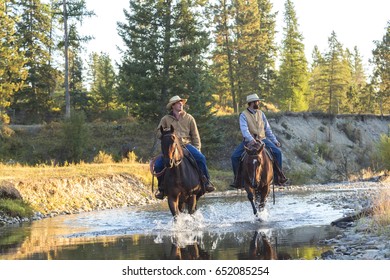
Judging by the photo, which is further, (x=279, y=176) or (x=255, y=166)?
(x=279, y=176)

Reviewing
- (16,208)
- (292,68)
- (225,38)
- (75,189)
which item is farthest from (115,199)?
(292,68)

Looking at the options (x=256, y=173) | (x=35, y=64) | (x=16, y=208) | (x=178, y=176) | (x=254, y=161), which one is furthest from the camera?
(x=35, y=64)

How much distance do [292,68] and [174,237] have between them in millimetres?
63133

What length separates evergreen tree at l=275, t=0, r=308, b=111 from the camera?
71375mm

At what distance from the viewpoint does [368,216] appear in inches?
534

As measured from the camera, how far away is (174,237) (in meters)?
12.5

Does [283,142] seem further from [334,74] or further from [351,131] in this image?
[334,74]

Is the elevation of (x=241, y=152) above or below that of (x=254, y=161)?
above

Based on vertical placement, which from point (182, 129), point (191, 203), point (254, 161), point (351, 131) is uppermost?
point (351, 131)

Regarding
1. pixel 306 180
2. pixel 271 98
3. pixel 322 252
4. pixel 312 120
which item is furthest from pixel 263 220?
pixel 271 98

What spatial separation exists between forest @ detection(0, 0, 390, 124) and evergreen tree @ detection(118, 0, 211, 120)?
72 millimetres

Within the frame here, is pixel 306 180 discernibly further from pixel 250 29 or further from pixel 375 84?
pixel 375 84

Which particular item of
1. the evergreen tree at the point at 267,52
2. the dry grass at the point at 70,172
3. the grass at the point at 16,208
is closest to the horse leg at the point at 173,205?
the grass at the point at 16,208

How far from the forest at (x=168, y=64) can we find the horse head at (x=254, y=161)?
24587mm
